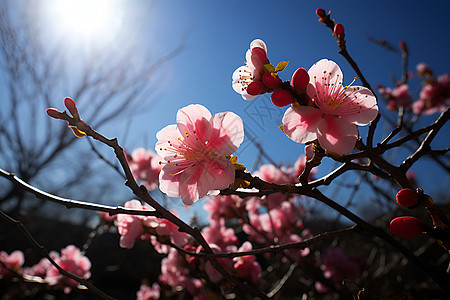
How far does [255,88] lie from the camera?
29.6 inches

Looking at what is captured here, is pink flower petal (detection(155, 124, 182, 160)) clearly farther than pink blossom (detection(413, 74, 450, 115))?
No

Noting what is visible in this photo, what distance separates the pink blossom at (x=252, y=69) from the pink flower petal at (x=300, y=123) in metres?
0.13

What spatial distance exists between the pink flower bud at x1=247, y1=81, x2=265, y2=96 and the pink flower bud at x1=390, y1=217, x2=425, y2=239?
436mm

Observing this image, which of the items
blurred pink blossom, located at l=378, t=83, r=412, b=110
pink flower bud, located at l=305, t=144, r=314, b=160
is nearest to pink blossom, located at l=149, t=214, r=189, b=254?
pink flower bud, located at l=305, t=144, r=314, b=160

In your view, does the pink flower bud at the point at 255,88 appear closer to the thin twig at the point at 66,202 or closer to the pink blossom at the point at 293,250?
the thin twig at the point at 66,202

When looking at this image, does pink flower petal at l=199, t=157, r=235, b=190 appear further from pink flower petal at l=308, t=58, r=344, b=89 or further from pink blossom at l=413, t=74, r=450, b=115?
pink blossom at l=413, t=74, r=450, b=115

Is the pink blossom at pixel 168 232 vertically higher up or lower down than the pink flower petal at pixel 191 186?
higher up

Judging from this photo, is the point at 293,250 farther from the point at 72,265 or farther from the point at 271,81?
the point at 271,81

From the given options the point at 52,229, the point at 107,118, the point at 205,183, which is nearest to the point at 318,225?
the point at 205,183

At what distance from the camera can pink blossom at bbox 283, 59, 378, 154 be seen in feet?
2.23

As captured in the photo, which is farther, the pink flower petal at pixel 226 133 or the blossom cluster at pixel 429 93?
the blossom cluster at pixel 429 93

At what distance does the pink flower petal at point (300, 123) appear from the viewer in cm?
68

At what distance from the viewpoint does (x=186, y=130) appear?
0.76 meters

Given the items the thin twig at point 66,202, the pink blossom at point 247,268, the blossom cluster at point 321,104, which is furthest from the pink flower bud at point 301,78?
the pink blossom at point 247,268
